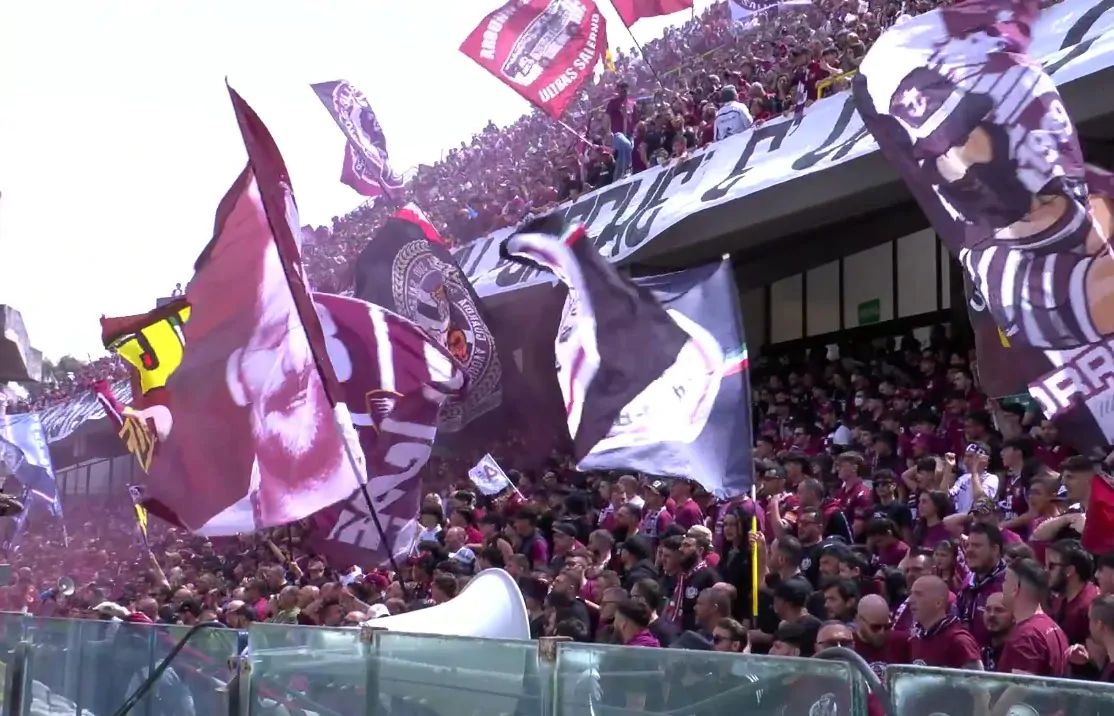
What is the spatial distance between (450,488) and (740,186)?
6.10m

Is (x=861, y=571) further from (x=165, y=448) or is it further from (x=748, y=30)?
(x=748, y=30)

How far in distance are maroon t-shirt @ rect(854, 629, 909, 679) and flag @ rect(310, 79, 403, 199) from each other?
18498mm

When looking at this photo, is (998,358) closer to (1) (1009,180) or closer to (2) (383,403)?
(1) (1009,180)

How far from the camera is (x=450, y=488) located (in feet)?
Answer: 58.0

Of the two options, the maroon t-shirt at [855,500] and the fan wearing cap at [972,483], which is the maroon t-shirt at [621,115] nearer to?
the maroon t-shirt at [855,500]

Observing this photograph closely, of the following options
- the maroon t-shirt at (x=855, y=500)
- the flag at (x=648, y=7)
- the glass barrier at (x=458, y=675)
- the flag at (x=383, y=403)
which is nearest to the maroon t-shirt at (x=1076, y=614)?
the glass barrier at (x=458, y=675)

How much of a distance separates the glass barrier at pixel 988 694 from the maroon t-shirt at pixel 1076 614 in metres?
2.39

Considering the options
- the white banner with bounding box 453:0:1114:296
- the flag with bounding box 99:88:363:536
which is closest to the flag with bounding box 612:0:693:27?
the white banner with bounding box 453:0:1114:296

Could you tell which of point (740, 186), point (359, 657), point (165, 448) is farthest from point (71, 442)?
point (359, 657)

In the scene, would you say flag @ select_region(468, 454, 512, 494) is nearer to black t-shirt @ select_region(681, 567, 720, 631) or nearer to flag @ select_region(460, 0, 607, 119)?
black t-shirt @ select_region(681, 567, 720, 631)

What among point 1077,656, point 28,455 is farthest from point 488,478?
point 28,455

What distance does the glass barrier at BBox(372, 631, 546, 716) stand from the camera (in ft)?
15.3

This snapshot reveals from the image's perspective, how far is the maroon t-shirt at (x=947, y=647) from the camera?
4992 mm

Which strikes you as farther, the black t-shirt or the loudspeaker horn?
the black t-shirt
